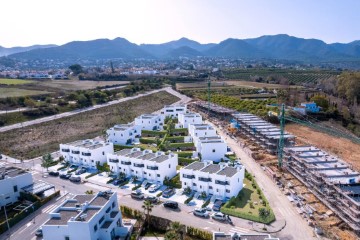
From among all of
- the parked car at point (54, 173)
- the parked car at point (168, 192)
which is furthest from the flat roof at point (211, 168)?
the parked car at point (54, 173)

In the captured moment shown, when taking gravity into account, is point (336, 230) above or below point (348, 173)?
below

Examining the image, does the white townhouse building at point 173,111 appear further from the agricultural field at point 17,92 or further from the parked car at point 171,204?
the agricultural field at point 17,92

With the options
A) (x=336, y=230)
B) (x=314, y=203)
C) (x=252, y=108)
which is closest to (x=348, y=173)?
(x=314, y=203)

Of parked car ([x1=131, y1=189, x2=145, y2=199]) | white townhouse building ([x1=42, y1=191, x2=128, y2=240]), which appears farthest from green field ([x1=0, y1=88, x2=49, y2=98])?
white townhouse building ([x1=42, y1=191, x2=128, y2=240])

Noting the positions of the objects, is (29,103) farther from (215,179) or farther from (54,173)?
(215,179)

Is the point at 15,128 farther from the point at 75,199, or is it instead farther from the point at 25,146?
the point at 75,199

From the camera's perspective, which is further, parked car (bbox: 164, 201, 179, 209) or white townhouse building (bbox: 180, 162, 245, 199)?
→ white townhouse building (bbox: 180, 162, 245, 199)

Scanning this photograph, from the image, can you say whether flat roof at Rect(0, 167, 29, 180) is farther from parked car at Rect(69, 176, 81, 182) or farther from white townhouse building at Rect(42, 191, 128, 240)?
white townhouse building at Rect(42, 191, 128, 240)
